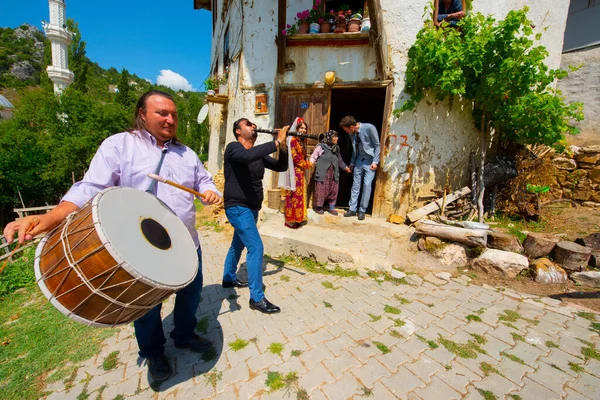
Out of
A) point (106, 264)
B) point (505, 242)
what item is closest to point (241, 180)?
point (106, 264)

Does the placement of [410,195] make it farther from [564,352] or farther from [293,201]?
[564,352]

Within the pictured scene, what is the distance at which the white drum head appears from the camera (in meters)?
1.43

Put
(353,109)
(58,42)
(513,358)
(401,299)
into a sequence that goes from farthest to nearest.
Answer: (58,42) → (353,109) → (401,299) → (513,358)

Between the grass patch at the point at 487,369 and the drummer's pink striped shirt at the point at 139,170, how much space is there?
100.0 inches

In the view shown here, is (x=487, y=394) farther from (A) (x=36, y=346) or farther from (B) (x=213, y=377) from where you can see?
(A) (x=36, y=346)

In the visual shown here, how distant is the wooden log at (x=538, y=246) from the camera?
377 centimetres

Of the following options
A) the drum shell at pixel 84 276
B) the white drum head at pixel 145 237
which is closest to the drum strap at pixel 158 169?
the white drum head at pixel 145 237

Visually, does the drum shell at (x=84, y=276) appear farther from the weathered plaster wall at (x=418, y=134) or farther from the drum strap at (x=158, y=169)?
the weathered plaster wall at (x=418, y=134)

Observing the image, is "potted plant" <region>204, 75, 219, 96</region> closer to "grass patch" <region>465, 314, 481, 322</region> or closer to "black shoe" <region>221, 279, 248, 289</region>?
"black shoe" <region>221, 279, 248, 289</region>

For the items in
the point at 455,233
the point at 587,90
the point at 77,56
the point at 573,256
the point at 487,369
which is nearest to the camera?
the point at 487,369

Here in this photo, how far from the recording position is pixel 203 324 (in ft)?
8.64

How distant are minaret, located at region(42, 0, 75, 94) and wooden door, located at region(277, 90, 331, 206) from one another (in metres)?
18.9

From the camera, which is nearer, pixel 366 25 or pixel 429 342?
pixel 429 342

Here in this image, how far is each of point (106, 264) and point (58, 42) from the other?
78.5ft
